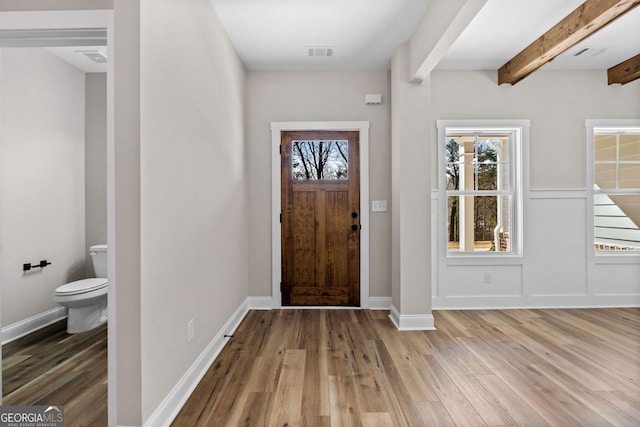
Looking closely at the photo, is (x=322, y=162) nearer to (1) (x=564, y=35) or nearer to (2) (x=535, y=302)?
(1) (x=564, y=35)

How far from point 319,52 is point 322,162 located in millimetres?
1153

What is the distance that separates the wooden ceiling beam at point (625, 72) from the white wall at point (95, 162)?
220 inches

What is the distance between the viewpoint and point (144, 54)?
1613mm

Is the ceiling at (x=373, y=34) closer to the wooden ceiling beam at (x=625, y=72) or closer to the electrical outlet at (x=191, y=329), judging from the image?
the wooden ceiling beam at (x=625, y=72)

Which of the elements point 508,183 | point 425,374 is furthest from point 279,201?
point 508,183

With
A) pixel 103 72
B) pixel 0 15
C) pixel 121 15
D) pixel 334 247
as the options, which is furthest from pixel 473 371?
pixel 103 72

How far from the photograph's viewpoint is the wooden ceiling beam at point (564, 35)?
7.91 ft

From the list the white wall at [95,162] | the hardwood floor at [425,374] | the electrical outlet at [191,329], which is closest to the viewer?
the hardwood floor at [425,374]

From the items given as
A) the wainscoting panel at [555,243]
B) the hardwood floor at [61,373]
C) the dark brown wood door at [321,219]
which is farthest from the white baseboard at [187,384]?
the wainscoting panel at [555,243]

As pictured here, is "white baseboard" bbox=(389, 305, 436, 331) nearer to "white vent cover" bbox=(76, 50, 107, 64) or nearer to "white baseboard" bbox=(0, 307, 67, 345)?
"white baseboard" bbox=(0, 307, 67, 345)

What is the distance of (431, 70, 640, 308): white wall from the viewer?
3.91 meters

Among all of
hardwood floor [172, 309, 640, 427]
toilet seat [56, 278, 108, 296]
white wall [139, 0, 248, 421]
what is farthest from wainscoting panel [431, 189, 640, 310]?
toilet seat [56, 278, 108, 296]

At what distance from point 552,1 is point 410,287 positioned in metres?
2.62

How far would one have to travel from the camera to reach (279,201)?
13.0 ft
